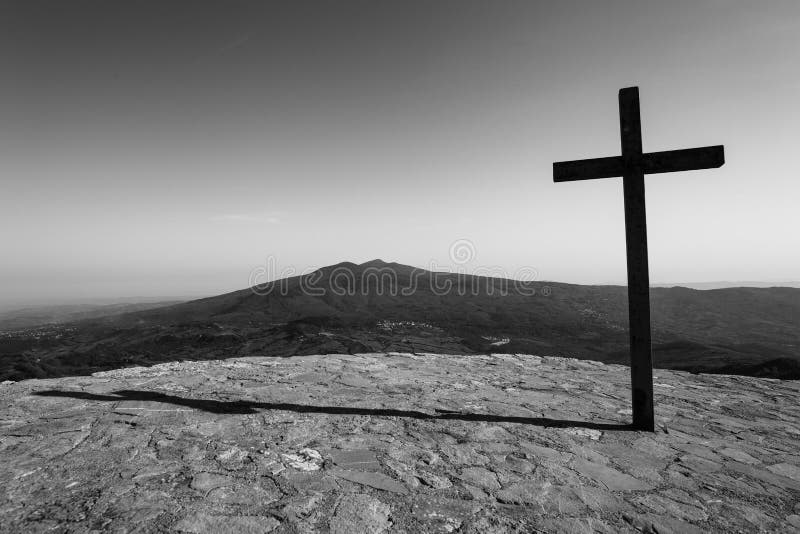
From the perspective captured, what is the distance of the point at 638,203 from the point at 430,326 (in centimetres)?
1437

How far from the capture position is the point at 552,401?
4434 millimetres

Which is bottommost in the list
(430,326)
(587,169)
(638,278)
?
(430,326)

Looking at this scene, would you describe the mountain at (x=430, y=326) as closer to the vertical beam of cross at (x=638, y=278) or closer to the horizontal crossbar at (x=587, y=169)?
the vertical beam of cross at (x=638, y=278)

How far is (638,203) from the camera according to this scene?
A: 3.59 metres

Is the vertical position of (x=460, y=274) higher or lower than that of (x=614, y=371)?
higher

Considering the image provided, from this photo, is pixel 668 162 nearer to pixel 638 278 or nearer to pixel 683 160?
pixel 683 160

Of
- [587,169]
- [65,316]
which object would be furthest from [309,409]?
[65,316]

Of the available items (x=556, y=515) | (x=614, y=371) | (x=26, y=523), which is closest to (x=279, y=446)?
(x=26, y=523)

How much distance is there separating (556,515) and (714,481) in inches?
56.0

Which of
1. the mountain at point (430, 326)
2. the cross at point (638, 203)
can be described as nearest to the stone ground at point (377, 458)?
the cross at point (638, 203)

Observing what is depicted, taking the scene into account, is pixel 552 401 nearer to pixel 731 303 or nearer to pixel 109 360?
pixel 109 360

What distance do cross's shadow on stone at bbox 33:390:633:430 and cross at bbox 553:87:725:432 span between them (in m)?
0.44

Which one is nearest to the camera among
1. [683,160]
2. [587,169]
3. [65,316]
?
[683,160]

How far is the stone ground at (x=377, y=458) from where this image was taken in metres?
2.03
